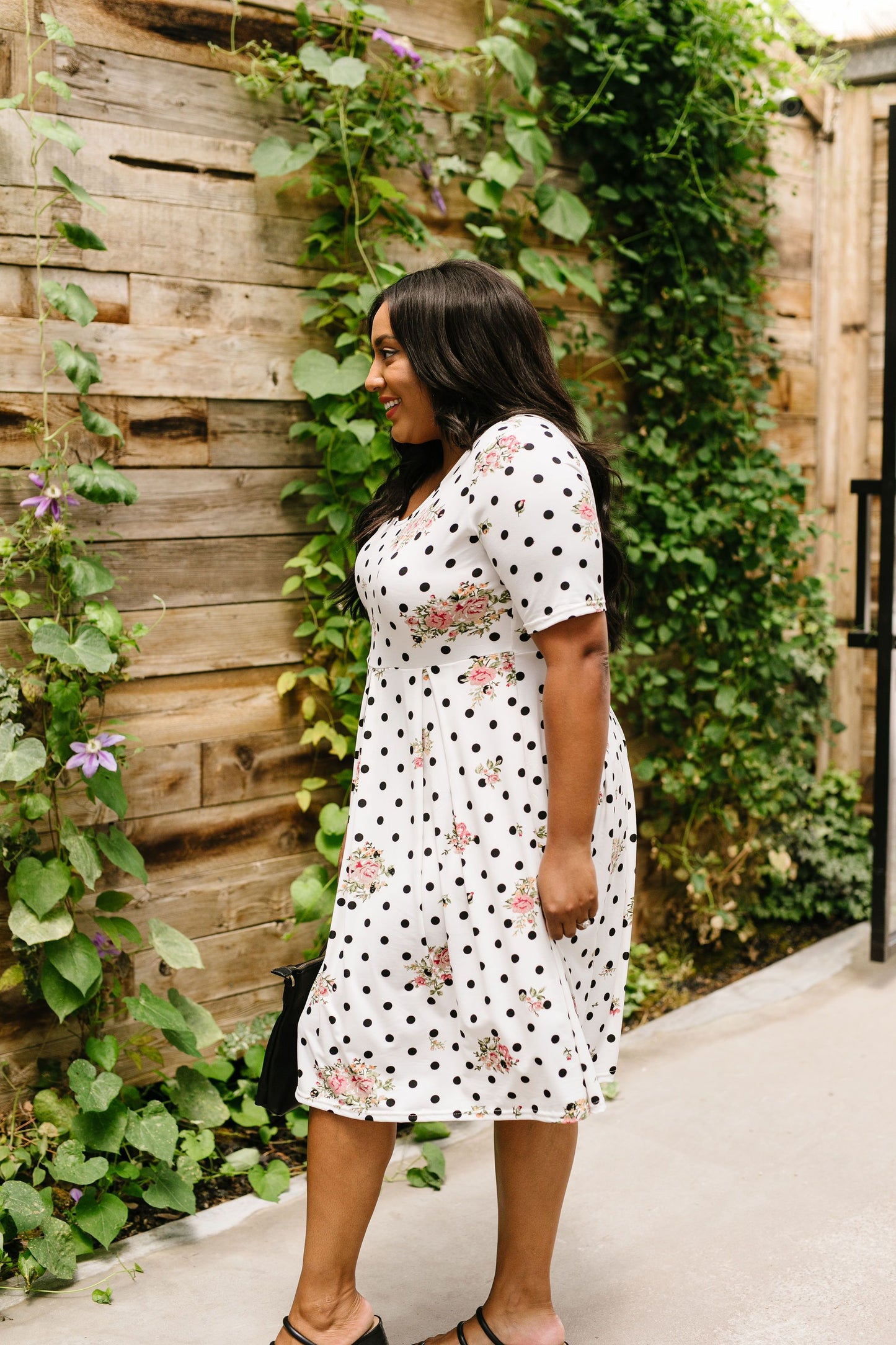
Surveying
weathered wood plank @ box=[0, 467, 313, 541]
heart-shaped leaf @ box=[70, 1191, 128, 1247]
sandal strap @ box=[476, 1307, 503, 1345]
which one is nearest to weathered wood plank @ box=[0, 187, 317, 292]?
weathered wood plank @ box=[0, 467, 313, 541]

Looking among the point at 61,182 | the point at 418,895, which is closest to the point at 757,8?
the point at 61,182

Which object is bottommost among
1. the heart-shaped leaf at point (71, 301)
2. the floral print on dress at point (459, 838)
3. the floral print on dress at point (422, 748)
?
the floral print on dress at point (459, 838)

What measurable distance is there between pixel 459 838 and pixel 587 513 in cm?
43

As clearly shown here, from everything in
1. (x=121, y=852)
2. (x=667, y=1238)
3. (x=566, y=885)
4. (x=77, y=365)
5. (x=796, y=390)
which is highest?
(x=796, y=390)

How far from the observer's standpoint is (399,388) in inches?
64.4

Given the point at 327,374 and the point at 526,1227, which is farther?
the point at 327,374

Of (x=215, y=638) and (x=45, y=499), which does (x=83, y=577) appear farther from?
(x=215, y=638)

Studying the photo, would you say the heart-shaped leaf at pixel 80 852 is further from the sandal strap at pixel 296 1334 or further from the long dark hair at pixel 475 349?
the long dark hair at pixel 475 349

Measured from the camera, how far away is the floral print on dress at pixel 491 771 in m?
1.56

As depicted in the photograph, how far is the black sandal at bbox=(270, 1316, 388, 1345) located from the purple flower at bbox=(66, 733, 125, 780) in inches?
35.7

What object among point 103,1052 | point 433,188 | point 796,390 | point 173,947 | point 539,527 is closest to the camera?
point 539,527

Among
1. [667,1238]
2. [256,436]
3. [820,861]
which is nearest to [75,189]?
[256,436]

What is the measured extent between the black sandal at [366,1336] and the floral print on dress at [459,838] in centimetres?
62

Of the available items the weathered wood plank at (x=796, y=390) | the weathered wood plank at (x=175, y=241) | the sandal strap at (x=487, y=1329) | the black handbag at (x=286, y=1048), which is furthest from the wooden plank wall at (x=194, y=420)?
the weathered wood plank at (x=796, y=390)
